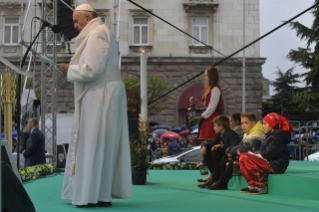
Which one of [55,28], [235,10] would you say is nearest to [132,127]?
[55,28]

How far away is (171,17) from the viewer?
27062 mm

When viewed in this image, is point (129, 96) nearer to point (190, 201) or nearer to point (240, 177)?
point (240, 177)

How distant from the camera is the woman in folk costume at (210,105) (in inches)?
260

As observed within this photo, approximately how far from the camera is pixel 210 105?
6.63 meters

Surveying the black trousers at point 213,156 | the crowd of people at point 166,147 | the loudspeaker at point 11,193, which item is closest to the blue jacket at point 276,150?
the black trousers at point 213,156

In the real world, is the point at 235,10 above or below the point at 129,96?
above

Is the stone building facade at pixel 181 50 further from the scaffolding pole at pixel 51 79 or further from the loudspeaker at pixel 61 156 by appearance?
the loudspeaker at pixel 61 156

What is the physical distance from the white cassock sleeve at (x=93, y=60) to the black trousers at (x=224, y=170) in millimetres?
2515

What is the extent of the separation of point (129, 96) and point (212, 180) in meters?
17.7

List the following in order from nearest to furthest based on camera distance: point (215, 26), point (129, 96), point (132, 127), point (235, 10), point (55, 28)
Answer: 1. point (55, 28)
2. point (132, 127)
3. point (129, 96)
4. point (235, 10)
5. point (215, 26)

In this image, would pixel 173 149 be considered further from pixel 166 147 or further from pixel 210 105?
pixel 210 105

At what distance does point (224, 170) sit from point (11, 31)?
70.8ft

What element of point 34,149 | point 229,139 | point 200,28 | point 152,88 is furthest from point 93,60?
point 200,28

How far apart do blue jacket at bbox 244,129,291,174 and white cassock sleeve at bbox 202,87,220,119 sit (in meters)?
1.00
